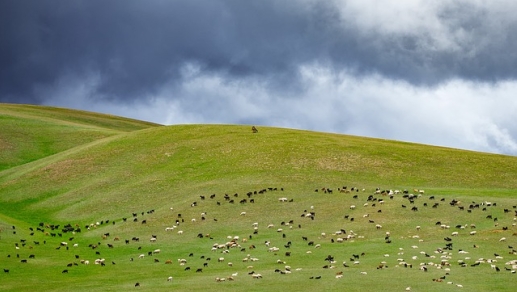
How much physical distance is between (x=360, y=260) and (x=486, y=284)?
29.8 feet

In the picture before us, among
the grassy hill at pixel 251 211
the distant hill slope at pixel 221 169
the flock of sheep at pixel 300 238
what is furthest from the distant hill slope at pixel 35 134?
the flock of sheep at pixel 300 238

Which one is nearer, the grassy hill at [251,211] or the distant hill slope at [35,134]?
the grassy hill at [251,211]

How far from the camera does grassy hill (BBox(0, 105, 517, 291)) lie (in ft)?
139

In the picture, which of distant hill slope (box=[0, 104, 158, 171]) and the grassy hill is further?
distant hill slope (box=[0, 104, 158, 171])

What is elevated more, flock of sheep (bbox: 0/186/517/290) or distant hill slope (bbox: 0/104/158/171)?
distant hill slope (bbox: 0/104/158/171)

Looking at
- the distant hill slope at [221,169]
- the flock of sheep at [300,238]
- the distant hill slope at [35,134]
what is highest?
the distant hill slope at [35,134]

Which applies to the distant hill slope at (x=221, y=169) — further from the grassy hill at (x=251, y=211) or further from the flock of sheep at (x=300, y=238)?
the flock of sheep at (x=300, y=238)

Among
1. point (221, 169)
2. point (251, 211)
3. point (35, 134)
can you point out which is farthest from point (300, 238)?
point (35, 134)

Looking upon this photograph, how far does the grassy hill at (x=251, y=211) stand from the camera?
4238 cm

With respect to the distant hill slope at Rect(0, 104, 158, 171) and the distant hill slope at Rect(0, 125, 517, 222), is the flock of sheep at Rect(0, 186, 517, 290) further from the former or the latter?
the distant hill slope at Rect(0, 104, 158, 171)

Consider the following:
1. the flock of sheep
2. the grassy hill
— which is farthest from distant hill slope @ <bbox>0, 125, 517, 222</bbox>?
the flock of sheep

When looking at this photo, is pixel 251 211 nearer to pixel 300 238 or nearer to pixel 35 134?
pixel 300 238

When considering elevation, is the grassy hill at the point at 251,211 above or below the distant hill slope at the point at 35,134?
below

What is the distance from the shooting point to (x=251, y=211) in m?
60.9
